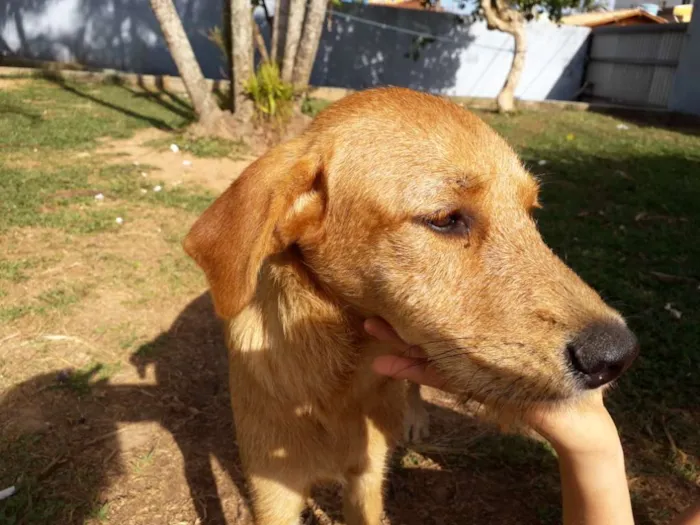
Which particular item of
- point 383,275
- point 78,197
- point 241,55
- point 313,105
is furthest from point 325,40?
point 383,275

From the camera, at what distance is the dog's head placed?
165 centimetres

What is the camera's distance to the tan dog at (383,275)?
1681 mm

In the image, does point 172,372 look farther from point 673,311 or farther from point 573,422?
point 673,311

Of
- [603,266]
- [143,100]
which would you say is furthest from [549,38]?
[603,266]

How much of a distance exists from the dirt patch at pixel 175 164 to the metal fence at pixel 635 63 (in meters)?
12.5

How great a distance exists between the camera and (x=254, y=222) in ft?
6.14

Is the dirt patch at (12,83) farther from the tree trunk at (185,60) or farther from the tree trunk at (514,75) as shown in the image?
the tree trunk at (514,75)

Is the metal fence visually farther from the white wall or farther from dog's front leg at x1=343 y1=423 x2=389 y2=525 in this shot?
dog's front leg at x1=343 y1=423 x2=389 y2=525

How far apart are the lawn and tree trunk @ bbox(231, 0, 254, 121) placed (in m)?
2.06

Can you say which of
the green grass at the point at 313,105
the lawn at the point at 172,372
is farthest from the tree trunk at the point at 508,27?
the lawn at the point at 172,372

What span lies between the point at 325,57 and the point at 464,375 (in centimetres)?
1766

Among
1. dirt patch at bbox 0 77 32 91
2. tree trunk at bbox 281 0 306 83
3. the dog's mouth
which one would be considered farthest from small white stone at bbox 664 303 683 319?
dirt patch at bbox 0 77 32 91

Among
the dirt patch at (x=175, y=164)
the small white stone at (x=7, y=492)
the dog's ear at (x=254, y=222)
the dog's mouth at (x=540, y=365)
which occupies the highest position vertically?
the dog's ear at (x=254, y=222)

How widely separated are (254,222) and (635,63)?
17.6 m
